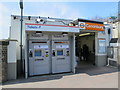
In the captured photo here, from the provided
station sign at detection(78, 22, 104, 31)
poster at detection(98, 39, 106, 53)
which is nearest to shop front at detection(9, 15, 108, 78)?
station sign at detection(78, 22, 104, 31)

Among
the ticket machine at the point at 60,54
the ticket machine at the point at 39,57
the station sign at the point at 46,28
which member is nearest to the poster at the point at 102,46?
the ticket machine at the point at 60,54

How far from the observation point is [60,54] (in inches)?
230

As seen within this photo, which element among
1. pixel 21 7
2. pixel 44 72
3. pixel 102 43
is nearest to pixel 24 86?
pixel 44 72

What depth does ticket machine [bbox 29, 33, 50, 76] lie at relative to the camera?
5363 millimetres

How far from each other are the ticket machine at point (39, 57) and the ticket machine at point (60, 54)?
13.3 inches

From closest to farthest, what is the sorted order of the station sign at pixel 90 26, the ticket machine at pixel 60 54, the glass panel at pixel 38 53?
the glass panel at pixel 38 53, the ticket machine at pixel 60 54, the station sign at pixel 90 26

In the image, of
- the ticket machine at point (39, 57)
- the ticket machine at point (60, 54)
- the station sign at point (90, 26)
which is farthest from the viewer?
the station sign at point (90, 26)

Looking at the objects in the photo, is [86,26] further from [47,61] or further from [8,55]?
[8,55]

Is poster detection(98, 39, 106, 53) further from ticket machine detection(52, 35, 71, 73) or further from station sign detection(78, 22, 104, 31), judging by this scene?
ticket machine detection(52, 35, 71, 73)

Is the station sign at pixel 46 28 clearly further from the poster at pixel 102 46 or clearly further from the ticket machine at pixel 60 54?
the poster at pixel 102 46

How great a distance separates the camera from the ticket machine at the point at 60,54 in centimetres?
572

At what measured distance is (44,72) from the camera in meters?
5.57

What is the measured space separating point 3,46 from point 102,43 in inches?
253

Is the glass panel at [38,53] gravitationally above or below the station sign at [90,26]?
below
